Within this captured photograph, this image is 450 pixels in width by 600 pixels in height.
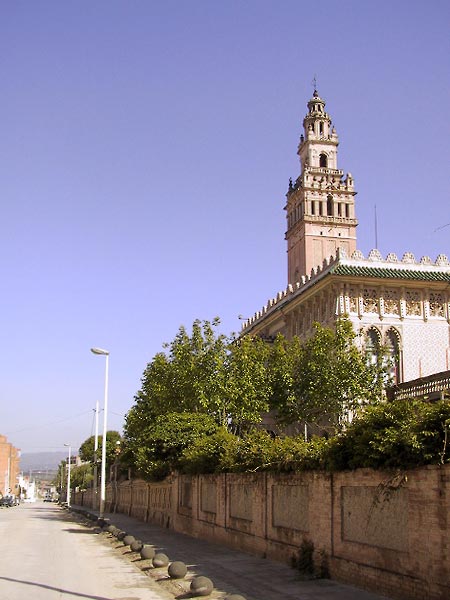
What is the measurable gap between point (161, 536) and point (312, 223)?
38202mm

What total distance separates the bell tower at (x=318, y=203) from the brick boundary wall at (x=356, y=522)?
40.3m

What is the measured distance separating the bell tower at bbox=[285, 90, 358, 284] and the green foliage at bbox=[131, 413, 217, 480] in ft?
101

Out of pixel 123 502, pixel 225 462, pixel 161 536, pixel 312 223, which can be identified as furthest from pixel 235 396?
pixel 312 223

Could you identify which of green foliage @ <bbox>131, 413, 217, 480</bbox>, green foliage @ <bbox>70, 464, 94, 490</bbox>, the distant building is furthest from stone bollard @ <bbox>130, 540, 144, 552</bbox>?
the distant building

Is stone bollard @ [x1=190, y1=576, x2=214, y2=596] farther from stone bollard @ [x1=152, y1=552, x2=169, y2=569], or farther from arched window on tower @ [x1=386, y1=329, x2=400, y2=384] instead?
arched window on tower @ [x1=386, y1=329, x2=400, y2=384]

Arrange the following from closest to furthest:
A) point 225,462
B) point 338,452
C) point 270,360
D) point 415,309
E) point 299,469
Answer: point 338,452
point 299,469
point 225,462
point 270,360
point 415,309

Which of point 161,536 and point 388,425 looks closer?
point 388,425

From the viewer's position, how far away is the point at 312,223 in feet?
206

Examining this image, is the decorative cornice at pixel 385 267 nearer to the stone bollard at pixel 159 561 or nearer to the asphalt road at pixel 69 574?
the asphalt road at pixel 69 574

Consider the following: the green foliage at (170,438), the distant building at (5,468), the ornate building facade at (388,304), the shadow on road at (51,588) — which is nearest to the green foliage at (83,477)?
the distant building at (5,468)

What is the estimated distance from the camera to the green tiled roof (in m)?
42.5

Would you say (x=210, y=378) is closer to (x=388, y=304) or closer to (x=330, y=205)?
(x=388, y=304)

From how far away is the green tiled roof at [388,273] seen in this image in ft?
139

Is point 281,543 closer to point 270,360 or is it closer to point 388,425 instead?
point 388,425
